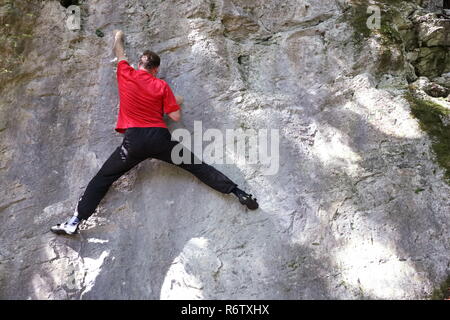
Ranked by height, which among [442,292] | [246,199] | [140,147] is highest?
[140,147]

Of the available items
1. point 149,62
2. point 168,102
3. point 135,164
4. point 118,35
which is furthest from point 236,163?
point 118,35

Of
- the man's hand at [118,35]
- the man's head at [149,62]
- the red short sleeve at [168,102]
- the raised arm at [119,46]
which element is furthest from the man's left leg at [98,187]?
the man's hand at [118,35]

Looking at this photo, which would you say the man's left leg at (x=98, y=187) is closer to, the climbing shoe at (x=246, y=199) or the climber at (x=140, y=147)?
the climber at (x=140, y=147)

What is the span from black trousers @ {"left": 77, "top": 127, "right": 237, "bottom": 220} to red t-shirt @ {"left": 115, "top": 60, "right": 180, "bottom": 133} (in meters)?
0.12

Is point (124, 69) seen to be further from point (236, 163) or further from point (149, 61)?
point (236, 163)

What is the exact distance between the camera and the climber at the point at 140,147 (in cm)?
385

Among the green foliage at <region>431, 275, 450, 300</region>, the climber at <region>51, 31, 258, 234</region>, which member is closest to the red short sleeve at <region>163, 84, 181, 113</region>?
the climber at <region>51, 31, 258, 234</region>

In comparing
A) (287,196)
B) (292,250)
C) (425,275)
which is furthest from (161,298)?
(425,275)

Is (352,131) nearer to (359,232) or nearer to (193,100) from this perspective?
(359,232)

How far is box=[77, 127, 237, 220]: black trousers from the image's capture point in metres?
3.82

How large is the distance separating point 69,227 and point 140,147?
3.69 ft

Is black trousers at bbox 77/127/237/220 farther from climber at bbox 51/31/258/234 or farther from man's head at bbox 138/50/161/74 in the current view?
man's head at bbox 138/50/161/74

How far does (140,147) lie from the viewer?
3.79 meters

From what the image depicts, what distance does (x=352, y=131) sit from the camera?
4.32 metres
